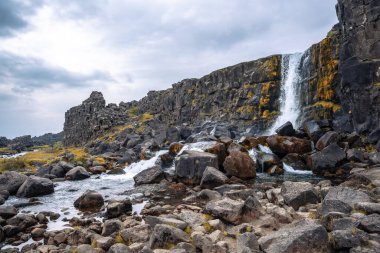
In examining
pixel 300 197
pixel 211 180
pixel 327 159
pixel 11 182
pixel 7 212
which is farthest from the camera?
pixel 11 182

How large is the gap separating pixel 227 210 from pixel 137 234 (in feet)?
13.8

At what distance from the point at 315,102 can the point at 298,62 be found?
13768 millimetres

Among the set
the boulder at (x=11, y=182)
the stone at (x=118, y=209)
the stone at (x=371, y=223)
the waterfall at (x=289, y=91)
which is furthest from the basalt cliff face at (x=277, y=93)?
the boulder at (x=11, y=182)

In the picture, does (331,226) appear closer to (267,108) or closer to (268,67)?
(267,108)

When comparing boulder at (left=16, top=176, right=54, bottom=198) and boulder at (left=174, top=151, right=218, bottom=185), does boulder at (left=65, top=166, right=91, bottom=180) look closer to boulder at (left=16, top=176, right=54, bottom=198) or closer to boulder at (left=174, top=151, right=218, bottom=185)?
boulder at (left=16, top=176, right=54, bottom=198)

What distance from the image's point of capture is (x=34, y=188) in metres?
30.4

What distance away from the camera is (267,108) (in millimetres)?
78062

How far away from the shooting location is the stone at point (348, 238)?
10.7 metres

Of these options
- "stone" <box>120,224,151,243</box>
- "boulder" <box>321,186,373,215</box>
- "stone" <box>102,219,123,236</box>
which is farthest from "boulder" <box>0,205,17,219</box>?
"boulder" <box>321,186,373,215</box>

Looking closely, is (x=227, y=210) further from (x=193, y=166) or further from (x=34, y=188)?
(x=34, y=188)

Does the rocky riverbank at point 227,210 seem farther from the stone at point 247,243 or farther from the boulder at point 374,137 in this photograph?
the boulder at point 374,137

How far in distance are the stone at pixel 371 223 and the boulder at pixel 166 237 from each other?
21.2ft

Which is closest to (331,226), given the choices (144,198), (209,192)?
(209,192)

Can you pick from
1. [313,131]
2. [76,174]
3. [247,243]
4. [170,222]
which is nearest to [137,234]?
[170,222]
